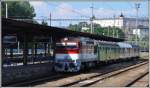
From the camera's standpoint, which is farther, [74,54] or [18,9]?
[18,9]

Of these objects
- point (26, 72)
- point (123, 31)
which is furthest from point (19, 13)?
point (26, 72)

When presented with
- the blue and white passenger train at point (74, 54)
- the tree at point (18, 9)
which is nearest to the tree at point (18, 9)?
the tree at point (18, 9)

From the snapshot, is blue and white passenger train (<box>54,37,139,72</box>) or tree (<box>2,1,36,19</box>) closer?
blue and white passenger train (<box>54,37,139,72</box>)

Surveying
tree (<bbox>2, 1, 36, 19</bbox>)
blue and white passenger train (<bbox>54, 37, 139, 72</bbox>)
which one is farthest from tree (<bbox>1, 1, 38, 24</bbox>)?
blue and white passenger train (<bbox>54, 37, 139, 72</bbox>)

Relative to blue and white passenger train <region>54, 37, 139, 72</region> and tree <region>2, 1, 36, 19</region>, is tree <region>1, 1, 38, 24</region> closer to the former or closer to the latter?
tree <region>2, 1, 36, 19</region>

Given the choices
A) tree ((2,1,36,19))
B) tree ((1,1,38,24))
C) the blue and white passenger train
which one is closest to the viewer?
the blue and white passenger train

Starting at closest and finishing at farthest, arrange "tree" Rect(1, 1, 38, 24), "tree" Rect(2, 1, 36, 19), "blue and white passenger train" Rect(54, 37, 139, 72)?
"blue and white passenger train" Rect(54, 37, 139, 72) < "tree" Rect(1, 1, 38, 24) < "tree" Rect(2, 1, 36, 19)

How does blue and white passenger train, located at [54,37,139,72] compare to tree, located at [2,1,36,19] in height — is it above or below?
below

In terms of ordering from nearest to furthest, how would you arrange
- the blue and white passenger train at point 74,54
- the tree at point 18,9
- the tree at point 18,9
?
1. the blue and white passenger train at point 74,54
2. the tree at point 18,9
3. the tree at point 18,9

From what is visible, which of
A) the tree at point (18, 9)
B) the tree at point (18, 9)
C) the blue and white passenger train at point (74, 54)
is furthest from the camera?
the tree at point (18, 9)

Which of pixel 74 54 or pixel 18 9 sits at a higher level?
pixel 18 9

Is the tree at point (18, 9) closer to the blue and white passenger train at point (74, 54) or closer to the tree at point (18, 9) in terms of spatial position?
the tree at point (18, 9)

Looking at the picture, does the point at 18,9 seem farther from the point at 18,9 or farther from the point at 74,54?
the point at 74,54

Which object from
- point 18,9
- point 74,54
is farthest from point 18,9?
point 74,54
